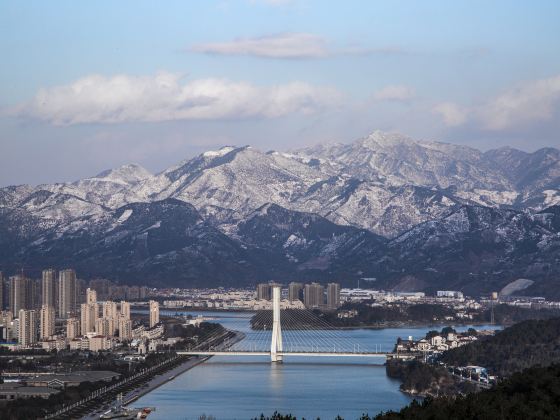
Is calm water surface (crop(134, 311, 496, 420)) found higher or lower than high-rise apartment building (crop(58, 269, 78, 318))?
lower

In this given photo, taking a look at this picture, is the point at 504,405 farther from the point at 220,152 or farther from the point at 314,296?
the point at 220,152

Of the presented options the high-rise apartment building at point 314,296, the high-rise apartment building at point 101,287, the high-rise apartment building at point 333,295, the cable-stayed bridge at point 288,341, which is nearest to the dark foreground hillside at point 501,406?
the cable-stayed bridge at point 288,341

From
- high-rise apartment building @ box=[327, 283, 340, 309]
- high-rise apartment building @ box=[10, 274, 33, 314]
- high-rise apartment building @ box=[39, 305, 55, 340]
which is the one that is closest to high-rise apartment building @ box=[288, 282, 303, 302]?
high-rise apartment building @ box=[327, 283, 340, 309]

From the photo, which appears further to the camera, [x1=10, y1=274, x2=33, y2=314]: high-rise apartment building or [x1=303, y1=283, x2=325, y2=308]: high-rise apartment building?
[x1=303, y1=283, x2=325, y2=308]: high-rise apartment building

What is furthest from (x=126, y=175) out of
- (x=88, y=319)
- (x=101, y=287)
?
(x=88, y=319)

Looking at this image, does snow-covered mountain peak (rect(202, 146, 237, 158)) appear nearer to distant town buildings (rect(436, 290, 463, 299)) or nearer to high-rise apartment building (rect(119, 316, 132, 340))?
distant town buildings (rect(436, 290, 463, 299))

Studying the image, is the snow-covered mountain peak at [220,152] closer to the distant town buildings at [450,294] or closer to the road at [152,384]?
the distant town buildings at [450,294]

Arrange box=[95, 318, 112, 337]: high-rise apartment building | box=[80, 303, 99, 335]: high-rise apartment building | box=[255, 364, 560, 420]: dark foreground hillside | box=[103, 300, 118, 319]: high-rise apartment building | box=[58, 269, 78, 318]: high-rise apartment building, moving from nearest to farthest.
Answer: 1. box=[255, 364, 560, 420]: dark foreground hillside
2. box=[95, 318, 112, 337]: high-rise apartment building
3. box=[80, 303, 99, 335]: high-rise apartment building
4. box=[103, 300, 118, 319]: high-rise apartment building
5. box=[58, 269, 78, 318]: high-rise apartment building
